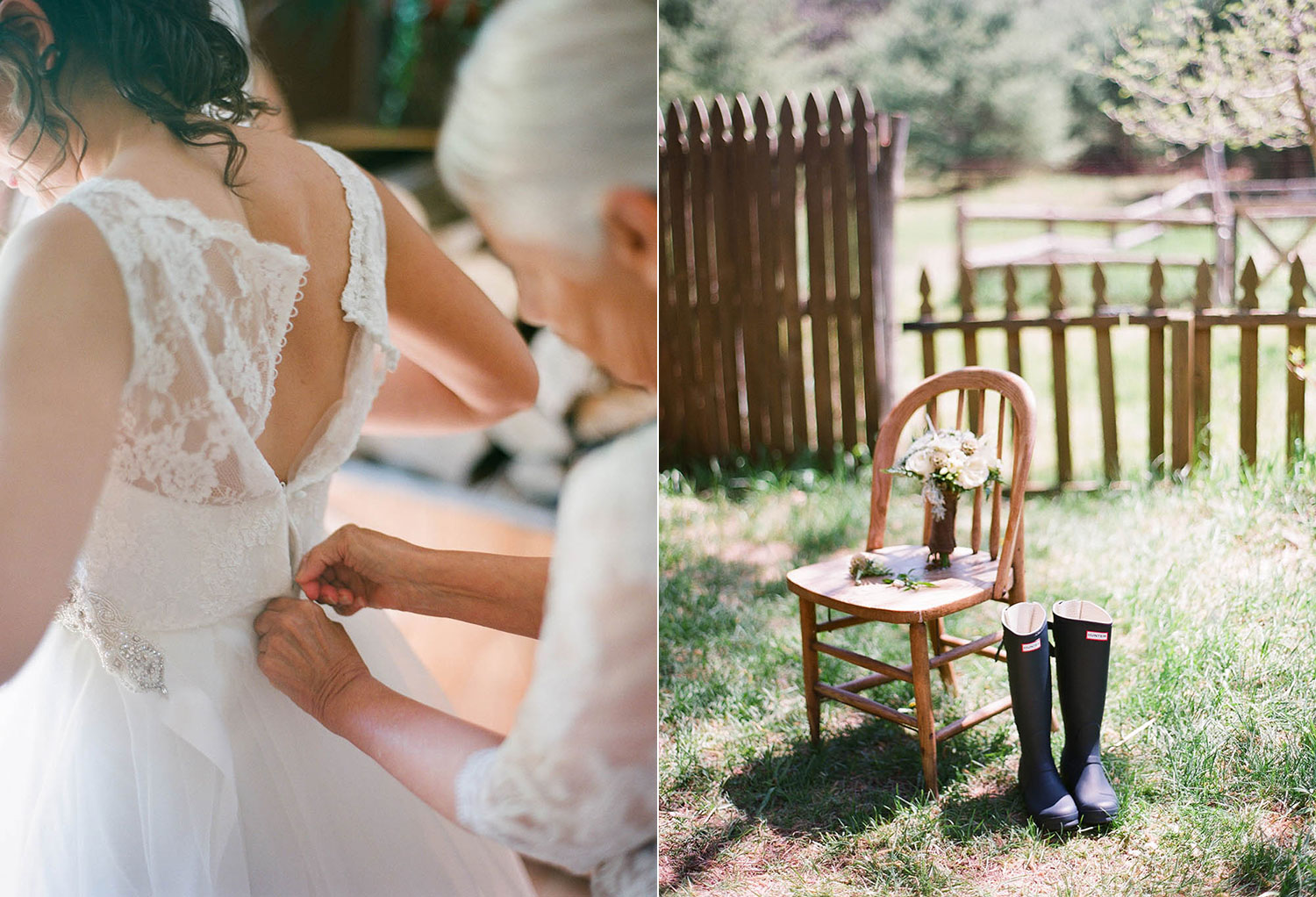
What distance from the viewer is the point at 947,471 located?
2682 mm

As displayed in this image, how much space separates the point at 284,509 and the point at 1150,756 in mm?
2291

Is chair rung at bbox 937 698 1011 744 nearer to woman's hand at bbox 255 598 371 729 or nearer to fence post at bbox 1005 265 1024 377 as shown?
woman's hand at bbox 255 598 371 729

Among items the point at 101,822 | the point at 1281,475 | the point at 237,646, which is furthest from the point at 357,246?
the point at 1281,475

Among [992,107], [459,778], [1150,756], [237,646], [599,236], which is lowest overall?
[1150,756]

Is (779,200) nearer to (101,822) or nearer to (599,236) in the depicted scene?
(599,236)

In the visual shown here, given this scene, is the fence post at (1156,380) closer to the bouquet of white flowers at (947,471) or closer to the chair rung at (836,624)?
the bouquet of white flowers at (947,471)

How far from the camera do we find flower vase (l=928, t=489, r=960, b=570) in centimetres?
266

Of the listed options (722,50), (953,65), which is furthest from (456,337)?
(953,65)

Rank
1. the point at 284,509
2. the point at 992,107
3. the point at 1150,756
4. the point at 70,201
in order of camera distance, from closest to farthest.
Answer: the point at 70,201, the point at 284,509, the point at 1150,756, the point at 992,107

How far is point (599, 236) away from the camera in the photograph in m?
→ 1.67

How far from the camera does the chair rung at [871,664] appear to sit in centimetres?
248

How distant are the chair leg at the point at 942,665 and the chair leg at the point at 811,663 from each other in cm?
40

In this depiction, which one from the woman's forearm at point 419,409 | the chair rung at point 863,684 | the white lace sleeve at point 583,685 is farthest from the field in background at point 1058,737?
the woman's forearm at point 419,409

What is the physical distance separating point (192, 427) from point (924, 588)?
1.75m
